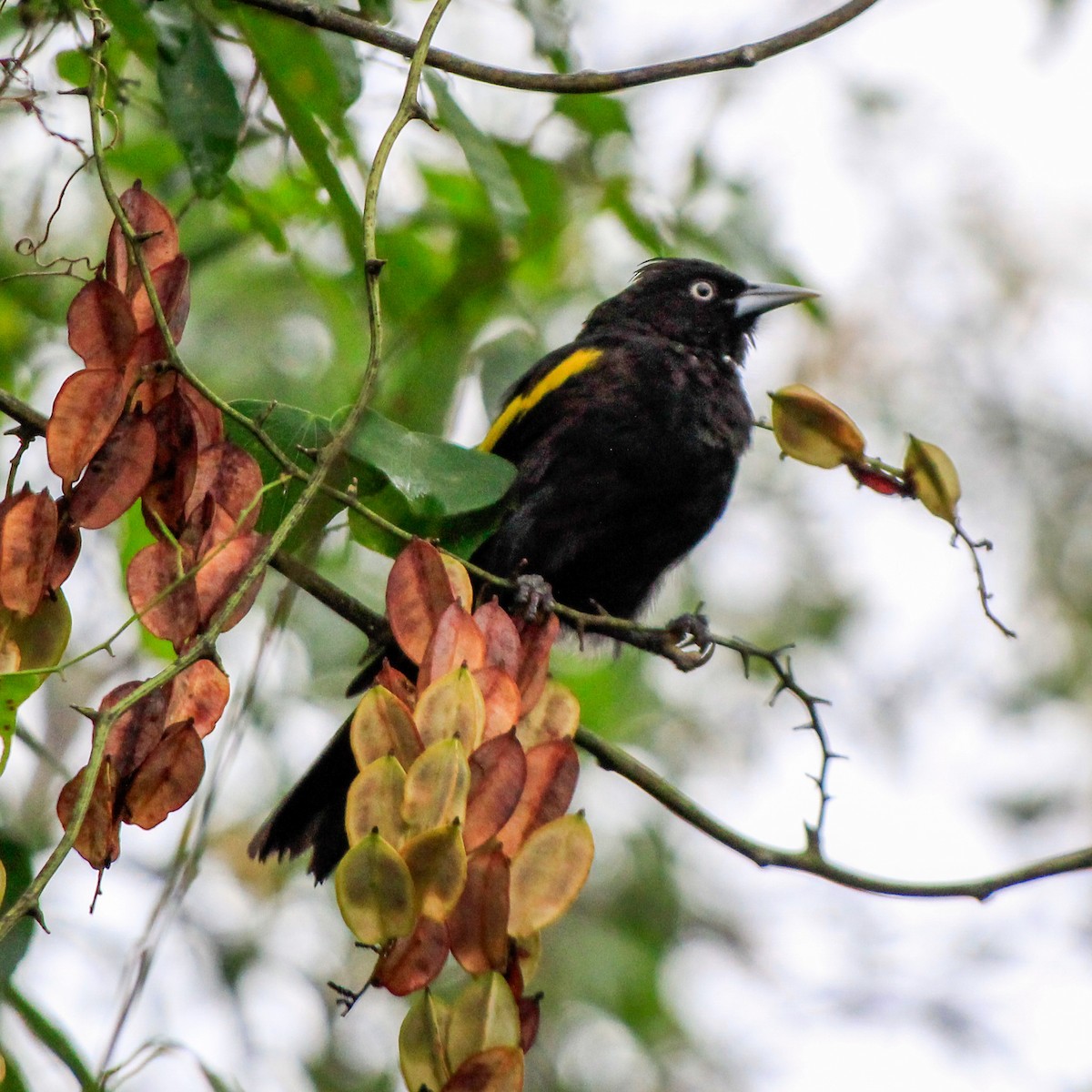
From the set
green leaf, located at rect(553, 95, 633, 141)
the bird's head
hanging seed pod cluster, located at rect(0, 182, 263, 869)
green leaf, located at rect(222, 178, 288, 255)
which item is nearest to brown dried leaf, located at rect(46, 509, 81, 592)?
hanging seed pod cluster, located at rect(0, 182, 263, 869)

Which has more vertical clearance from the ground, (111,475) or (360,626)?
(360,626)

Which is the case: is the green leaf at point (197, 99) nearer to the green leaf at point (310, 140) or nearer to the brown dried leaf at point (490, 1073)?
the green leaf at point (310, 140)

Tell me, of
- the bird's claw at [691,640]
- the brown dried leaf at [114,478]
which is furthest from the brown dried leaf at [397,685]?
the bird's claw at [691,640]

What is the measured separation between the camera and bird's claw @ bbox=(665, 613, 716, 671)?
2.18 m

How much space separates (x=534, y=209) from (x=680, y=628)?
0.94 metres

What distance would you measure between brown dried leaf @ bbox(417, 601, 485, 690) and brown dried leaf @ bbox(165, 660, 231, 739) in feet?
0.65

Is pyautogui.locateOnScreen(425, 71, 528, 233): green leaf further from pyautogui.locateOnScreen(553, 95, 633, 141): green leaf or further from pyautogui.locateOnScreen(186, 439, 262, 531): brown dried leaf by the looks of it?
pyautogui.locateOnScreen(186, 439, 262, 531): brown dried leaf

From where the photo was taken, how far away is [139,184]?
1.48 meters

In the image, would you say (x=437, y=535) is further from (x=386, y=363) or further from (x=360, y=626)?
(x=386, y=363)

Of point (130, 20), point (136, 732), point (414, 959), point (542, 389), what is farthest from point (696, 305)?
point (414, 959)

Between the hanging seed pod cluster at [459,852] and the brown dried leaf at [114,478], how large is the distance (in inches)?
12.6

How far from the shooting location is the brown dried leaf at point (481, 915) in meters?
1.24

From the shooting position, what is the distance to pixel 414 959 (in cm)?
123

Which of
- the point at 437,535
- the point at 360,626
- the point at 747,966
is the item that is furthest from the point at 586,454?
the point at 747,966
